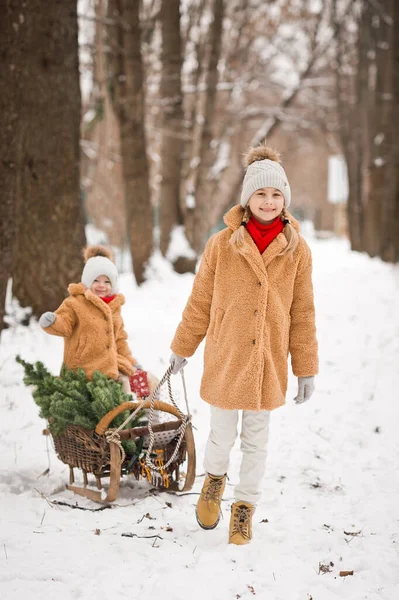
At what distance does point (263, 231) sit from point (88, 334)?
62.8 inches

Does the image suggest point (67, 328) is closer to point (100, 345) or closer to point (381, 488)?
point (100, 345)

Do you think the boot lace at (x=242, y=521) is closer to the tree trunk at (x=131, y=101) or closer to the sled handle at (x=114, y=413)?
the sled handle at (x=114, y=413)

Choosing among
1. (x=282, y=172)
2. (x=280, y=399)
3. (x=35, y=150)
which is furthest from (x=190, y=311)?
(x=35, y=150)

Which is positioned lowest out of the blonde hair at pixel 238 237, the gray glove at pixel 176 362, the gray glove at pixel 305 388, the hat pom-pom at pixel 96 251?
the gray glove at pixel 305 388

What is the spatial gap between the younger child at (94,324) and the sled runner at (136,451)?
56 centimetres

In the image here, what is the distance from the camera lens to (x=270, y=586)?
2.88 meters

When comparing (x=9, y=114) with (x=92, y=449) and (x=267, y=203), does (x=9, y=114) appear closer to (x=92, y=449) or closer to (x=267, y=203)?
(x=267, y=203)

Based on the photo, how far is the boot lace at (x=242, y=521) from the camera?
328cm

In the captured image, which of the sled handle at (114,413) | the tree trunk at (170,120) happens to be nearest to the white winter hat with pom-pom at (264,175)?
the sled handle at (114,413)

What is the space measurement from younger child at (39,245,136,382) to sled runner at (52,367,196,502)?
563 millimetres

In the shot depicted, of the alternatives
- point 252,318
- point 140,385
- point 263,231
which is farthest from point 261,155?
point 140,385

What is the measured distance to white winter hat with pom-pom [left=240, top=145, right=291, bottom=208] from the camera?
315 cm

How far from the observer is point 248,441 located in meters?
3.37

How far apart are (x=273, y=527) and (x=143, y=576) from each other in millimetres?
951
